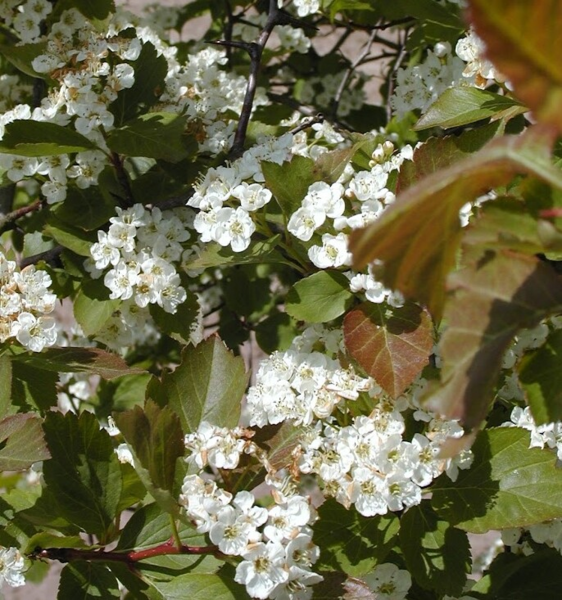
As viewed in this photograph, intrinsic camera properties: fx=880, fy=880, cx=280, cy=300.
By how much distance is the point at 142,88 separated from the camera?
1612mm

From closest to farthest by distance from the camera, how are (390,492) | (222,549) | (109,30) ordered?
(222,549), (390,492), (109,30)

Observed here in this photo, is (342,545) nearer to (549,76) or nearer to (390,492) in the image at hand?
(390,492)

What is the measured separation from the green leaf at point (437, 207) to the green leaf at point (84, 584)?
2.26 ft

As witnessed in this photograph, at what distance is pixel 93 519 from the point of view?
124cm

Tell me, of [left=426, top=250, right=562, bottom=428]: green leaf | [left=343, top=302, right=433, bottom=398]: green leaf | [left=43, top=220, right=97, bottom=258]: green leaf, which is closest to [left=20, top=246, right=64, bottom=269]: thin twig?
[left=43, top=220, right=97, bottom=258]: green leaf

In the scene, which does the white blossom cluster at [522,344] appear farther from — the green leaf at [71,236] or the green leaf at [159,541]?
the green leaf at [71,236]

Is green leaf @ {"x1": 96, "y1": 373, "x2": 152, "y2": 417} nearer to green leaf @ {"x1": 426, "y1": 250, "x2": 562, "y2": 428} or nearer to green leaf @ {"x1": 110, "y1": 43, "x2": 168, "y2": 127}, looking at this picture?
green leaf @ {"x1": 110, "y1": 43, "x2": 168, "y2": 127}

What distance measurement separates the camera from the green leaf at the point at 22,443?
3.69 feet

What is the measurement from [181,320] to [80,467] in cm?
40

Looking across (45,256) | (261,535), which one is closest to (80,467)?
(261,535)

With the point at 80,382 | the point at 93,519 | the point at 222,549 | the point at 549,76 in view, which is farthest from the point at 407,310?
the point at 80,382

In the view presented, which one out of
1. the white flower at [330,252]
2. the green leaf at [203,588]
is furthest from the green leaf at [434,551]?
the white flower at [330,252]

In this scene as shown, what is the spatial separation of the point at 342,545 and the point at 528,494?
10.3 inches

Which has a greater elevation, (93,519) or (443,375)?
(443,375)
